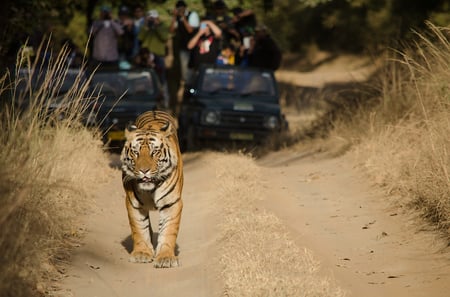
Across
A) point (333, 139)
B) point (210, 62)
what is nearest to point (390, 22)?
point (210, 62)

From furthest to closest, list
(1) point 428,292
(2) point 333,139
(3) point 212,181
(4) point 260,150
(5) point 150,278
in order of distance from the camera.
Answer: (4) point 260,150 < (2) point 333,139 < (3) point 212,181 < (5) point 150,278 < (1) point 428,292

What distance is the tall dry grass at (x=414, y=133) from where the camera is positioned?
380 inches

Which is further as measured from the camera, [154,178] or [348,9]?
[348,9]

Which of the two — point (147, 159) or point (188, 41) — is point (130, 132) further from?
point (188, 41)

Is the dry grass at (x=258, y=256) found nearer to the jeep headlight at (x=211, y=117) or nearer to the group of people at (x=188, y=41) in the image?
the jeep headlight at (x=211, y=117)

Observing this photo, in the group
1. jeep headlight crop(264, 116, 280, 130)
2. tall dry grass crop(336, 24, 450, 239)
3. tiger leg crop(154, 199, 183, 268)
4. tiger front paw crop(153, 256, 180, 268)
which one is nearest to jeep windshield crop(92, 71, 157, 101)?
jeep headlight crop(264, 116, 280, 130)

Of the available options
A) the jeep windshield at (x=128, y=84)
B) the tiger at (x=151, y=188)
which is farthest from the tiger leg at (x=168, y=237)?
the jeep windshield at (x=128, y=84)

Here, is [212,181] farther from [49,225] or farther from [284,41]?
[284,41]

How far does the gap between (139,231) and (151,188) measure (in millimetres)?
A: 414

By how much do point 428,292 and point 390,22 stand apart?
24512mm

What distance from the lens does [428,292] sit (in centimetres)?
754

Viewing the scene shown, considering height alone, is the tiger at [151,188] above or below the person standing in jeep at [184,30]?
above

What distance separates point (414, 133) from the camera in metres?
12.4

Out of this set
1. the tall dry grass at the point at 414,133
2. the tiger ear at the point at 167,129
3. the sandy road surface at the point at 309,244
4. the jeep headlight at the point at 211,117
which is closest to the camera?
the sandy road surface at the point at 309,244
